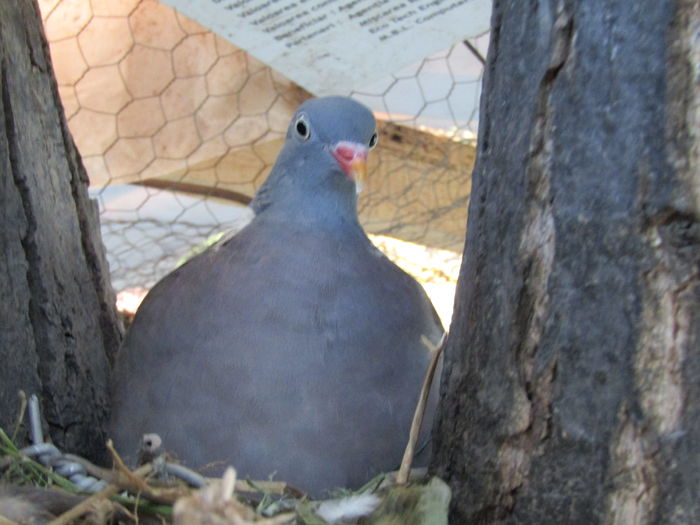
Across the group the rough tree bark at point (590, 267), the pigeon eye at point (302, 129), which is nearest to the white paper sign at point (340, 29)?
the pigeon eye at point (302, 129)

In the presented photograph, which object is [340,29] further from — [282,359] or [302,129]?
[282,359]

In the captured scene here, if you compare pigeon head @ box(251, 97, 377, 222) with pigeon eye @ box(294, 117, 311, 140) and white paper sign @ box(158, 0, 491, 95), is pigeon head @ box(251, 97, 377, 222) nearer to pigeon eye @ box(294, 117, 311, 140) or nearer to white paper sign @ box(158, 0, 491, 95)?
pigeon eye @ box(294, 117, 311, 140)

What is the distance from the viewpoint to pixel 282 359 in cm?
104

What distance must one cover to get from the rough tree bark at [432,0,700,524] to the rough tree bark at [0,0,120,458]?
0.55m

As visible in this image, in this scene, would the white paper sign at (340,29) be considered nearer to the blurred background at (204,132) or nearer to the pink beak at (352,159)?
the blurred background at (204,132)

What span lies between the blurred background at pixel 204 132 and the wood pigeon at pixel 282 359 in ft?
2.22

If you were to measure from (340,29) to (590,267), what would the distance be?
101 centimetres

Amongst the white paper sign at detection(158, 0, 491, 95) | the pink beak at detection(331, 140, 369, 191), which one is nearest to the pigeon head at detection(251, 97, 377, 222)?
the pink beak at detection(331, 140, 369, 191)

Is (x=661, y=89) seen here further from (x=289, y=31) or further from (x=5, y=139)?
(x=289, y=31)

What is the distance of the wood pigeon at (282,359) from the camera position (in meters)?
1.03

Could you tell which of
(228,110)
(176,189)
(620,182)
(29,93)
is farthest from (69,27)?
(620,182)

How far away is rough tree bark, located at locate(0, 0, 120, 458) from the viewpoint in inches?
41.9

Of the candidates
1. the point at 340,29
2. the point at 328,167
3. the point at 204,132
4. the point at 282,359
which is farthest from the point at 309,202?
the point at 204,132

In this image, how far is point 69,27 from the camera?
6.07 ft
